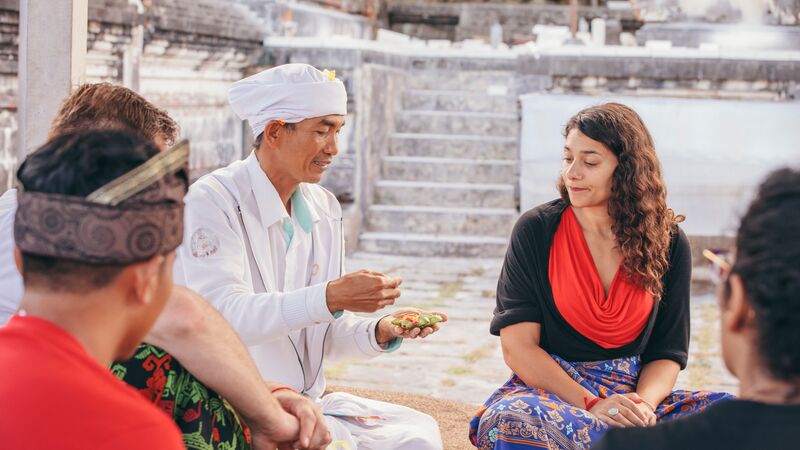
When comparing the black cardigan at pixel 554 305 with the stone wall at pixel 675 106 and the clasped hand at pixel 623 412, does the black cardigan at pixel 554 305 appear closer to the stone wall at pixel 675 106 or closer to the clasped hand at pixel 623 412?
the clasped hand at pixel 623 412

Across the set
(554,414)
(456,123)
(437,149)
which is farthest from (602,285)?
(456,123)

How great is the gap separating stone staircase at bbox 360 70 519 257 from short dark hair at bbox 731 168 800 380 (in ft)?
27.0

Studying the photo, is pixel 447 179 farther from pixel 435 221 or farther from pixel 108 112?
pixel 108 112

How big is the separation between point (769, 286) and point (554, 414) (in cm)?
180

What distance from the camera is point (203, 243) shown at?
11.2ft

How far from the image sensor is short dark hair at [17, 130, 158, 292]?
187cm

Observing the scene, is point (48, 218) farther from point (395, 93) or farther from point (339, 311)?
point (395, 93)

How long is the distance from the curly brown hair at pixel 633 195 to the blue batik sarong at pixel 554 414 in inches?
13.1

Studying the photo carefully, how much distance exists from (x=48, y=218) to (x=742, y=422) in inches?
44.4

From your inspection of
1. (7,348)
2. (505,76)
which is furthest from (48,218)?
(505,76)

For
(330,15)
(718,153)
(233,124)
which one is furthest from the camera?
(330,15)

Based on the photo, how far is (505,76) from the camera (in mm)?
13188

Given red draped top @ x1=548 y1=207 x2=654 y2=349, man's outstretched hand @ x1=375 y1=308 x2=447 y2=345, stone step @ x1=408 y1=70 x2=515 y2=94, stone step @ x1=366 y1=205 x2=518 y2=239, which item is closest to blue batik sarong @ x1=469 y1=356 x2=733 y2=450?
red draped top @ x1=548 y1=207 x2=654 y2=349

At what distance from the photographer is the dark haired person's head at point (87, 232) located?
6.10ft
